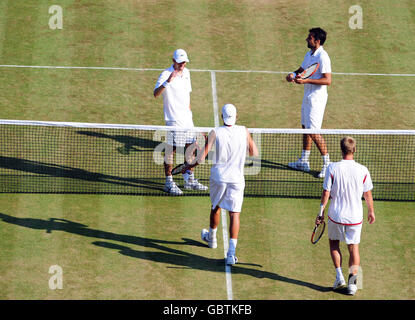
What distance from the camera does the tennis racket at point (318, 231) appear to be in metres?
10.3

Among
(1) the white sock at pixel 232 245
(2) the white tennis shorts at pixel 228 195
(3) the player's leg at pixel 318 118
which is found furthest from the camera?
(3) the player's leg at pixel 318 118

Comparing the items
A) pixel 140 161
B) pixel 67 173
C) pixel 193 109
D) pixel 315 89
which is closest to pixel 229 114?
pixel 315 89

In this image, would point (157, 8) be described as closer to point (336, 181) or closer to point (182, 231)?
point (182, 231)

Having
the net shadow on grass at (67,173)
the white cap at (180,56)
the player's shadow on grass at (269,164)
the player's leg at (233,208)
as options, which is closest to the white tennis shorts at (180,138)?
the net shadow on grass at (67,173)

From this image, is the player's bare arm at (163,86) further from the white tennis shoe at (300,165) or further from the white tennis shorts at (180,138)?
the white tennis shoe at (300,165)

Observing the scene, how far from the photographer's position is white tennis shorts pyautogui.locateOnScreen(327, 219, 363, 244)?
10086 mm

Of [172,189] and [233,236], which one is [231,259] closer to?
[233,236]

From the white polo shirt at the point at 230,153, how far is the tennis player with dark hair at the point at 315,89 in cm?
304

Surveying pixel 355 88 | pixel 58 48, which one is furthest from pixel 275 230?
pixel 58 48

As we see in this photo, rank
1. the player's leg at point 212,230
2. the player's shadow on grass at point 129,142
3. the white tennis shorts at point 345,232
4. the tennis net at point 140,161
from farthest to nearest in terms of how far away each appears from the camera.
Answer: the player's shadow on grass at point 129,142 → the tennis net at point 140,161 → the player's leg at point 212,230 → the white tennis shorts at point 345,232

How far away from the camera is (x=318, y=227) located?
10.7 meters

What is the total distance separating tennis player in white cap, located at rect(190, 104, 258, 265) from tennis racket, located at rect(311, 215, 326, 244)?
43.5 inches
